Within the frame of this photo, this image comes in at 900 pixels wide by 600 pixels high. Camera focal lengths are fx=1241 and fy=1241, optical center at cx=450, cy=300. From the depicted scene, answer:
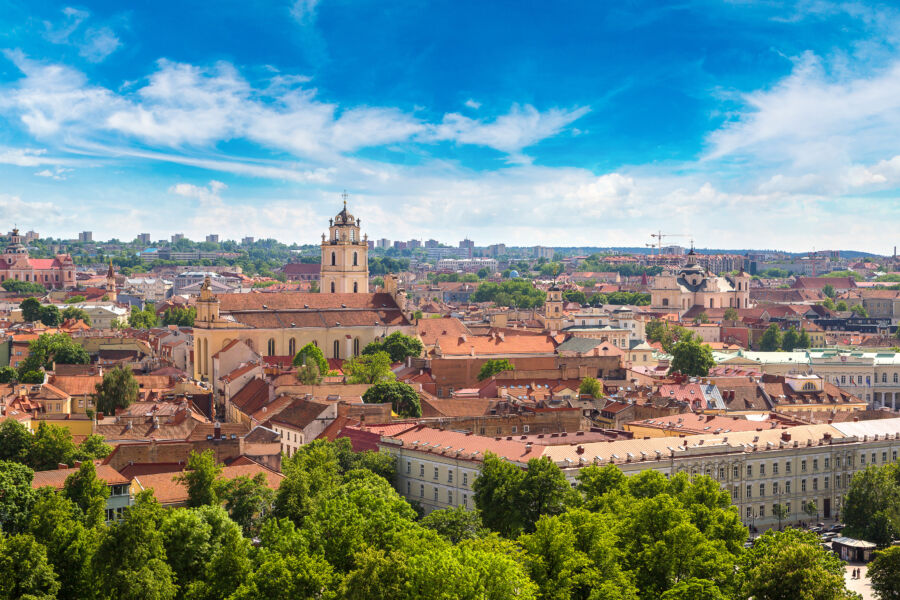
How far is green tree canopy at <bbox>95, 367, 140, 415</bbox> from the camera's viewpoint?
274 feet

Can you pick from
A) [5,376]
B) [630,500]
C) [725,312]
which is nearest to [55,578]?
[630,500]

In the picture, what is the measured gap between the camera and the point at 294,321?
111m

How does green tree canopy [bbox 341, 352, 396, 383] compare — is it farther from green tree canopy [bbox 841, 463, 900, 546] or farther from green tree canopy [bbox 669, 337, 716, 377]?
green tree canopy [bbox 841, 463, 900, 546]

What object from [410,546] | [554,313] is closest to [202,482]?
[410,546]

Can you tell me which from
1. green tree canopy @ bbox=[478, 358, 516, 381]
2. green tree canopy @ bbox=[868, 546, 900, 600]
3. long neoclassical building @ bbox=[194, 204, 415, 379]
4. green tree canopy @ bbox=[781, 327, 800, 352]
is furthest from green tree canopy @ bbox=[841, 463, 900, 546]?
green tree canopy @ bbox=[781, 327, 800, 352]

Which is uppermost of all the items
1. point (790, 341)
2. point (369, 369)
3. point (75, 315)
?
point (369, 369)

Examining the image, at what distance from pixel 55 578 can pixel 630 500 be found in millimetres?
23377

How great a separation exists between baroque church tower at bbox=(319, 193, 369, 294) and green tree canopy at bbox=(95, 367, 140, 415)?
45320 millimetres

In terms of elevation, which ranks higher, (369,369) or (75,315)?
(369,369)

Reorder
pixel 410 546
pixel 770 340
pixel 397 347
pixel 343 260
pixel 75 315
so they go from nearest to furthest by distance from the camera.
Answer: pixel 410 546 → pixel 397 347 → pixel 343 260 → pixel 770 340 → pixel 75 315

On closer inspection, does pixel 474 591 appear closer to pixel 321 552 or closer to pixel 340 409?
pixel 321 552

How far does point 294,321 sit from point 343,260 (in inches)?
795

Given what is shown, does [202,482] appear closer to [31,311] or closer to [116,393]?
[116,393]

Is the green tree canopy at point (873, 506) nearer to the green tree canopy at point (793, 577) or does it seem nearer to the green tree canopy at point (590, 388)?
the green tree canopy at point (793, 577)
